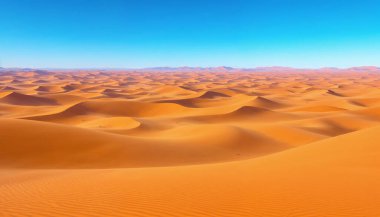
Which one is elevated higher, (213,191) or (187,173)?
(213,191)

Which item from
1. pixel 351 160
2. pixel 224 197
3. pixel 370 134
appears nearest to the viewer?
pixel 224 197

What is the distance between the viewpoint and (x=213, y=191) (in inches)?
214

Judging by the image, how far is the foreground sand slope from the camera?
14.9ft

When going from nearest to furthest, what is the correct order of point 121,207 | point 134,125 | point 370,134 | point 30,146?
point 121,207, point 370,134, point 30,146, point 134,125

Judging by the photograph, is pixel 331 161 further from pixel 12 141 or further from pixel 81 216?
pixel 12 141

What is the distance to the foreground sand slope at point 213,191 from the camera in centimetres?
453

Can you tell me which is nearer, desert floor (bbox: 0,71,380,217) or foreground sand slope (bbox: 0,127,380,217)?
foreground sand slope (bbox: 0,127,380,217)

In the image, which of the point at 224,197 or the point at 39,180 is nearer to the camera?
the point at 224,197

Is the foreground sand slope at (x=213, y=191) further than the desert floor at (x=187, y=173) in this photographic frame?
No

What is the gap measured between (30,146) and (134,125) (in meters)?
7.69

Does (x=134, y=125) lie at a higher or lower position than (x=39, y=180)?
lower

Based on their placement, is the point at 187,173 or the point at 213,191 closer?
the point at 213,191

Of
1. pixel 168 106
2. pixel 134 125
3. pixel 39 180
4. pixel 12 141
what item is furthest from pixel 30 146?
pixel 168 106

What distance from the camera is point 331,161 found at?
7691mm
